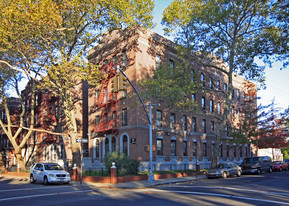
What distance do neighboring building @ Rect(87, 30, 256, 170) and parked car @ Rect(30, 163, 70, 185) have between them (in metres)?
8.62

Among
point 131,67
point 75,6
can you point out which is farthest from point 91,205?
point 131,67

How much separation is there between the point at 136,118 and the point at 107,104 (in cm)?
487

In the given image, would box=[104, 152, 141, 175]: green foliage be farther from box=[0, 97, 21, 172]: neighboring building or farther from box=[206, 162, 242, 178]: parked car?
box=[0, 97, 21, 172]: neighboring building

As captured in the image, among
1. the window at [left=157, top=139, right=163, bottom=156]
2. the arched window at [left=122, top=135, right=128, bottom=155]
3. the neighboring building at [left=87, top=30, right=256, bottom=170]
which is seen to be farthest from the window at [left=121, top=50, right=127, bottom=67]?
the window at [left=157, top=139, right=163, bottom=156]

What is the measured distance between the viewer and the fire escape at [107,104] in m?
31.2

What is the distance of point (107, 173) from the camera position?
2436 cm

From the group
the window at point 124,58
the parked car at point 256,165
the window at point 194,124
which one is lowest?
the parked car at point 256,165

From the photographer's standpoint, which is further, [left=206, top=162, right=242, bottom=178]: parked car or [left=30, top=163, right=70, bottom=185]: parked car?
[left=206, top=162, right=242, bottom=178]: parked car

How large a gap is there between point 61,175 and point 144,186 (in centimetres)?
656

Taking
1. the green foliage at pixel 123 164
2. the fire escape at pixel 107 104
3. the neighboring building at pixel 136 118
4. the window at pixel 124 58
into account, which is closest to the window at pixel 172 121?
the neighboring building at pixel 136 118

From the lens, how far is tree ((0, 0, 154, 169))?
71.8 feet

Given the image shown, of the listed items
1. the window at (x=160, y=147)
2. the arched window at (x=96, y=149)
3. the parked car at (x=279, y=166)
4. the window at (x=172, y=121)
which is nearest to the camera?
the window at (x=160, y=147)

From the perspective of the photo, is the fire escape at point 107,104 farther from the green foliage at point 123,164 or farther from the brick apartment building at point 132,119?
the green foliage at point 123,164

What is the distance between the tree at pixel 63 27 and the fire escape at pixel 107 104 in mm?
5268
